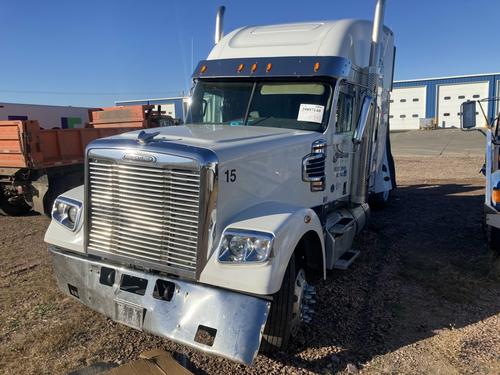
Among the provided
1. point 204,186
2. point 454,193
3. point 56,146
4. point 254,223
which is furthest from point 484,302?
point 56,146

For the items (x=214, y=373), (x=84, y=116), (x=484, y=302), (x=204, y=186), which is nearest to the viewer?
(x=204, y=186)

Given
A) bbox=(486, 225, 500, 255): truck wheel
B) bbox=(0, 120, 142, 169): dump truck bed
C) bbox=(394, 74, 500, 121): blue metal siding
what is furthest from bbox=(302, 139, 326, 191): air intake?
bbox=(394, 74, 500, 121): blue metal siding

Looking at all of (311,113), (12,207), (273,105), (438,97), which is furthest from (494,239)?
(438,97)

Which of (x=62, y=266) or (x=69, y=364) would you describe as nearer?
(x=69, y=364)

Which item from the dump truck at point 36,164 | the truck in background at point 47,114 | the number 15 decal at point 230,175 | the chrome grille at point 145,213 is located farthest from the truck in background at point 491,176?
the truck in background at point 47,114

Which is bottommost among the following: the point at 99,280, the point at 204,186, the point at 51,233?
the point at 99,280

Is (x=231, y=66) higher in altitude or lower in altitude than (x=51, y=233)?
higher

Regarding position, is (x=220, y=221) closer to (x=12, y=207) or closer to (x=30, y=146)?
(x=30, y=146)

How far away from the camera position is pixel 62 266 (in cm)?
366

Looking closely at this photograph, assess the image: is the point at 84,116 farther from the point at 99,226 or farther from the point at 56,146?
the point at 99,226

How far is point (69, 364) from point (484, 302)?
4.06 m

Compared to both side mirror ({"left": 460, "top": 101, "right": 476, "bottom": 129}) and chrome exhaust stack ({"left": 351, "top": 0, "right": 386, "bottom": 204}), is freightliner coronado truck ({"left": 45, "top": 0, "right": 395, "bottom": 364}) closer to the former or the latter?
chrome exhaust stack ({"left": 351, "top": 0, "right": 386, "bottom": 204})

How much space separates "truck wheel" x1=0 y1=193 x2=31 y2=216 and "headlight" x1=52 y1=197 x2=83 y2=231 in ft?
19.9

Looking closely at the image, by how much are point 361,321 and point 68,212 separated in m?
2.91
